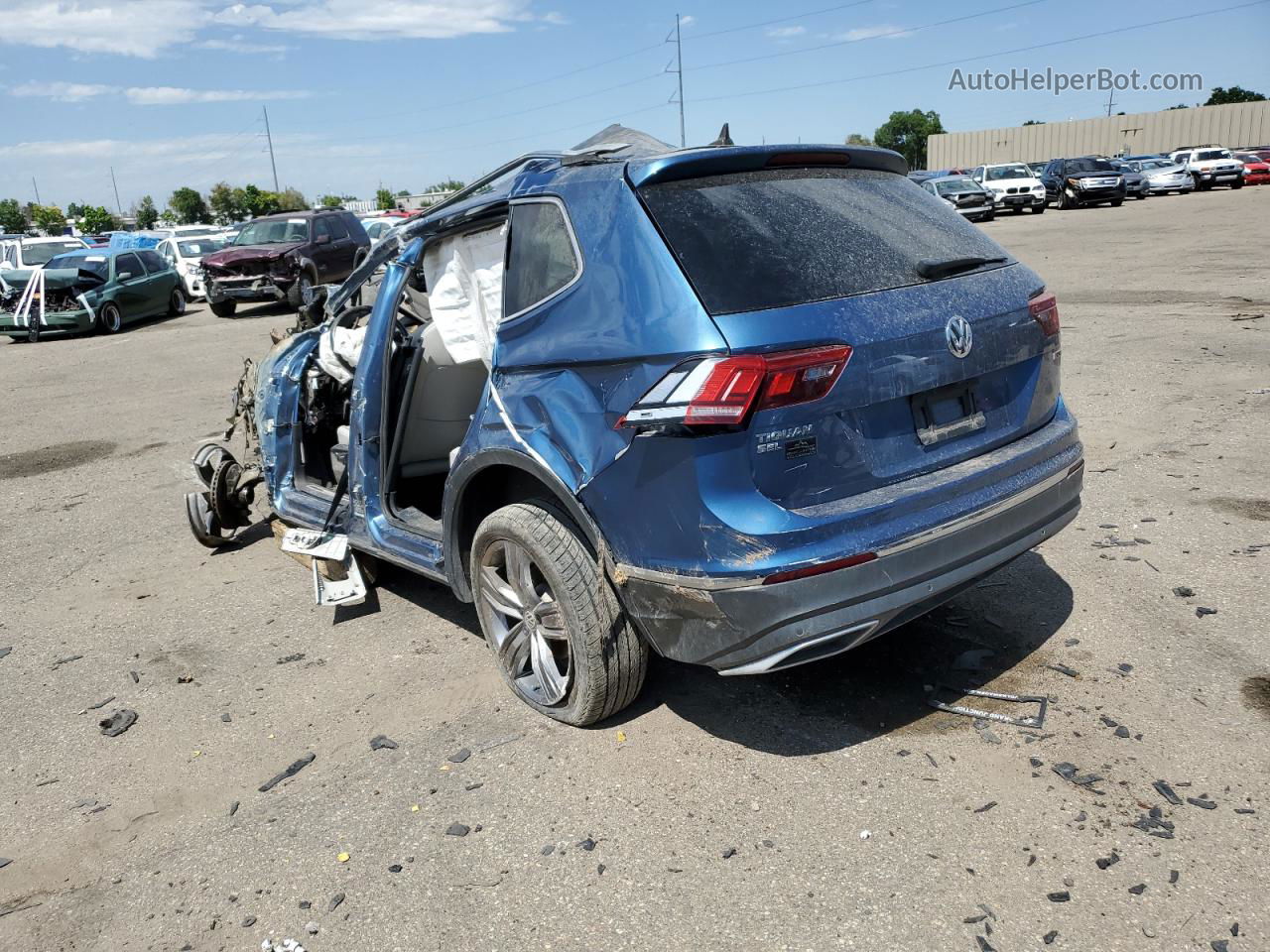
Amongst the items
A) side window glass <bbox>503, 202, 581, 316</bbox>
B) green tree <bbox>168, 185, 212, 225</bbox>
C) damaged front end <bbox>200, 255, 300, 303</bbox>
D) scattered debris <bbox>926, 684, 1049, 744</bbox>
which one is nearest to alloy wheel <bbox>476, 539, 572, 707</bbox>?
side window glass <bbox>503, 202, 581, 316</bbox>

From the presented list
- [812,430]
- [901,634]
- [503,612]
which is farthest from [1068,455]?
[503,612]

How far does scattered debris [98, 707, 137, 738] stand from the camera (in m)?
3.98

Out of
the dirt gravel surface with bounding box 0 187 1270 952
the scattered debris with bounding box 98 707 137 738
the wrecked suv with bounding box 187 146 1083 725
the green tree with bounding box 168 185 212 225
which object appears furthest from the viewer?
the green tree with bounding box 168 185 212 225

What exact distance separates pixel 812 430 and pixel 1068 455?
1331 millimetres

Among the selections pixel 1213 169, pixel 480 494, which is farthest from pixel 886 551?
pixel 1213 169

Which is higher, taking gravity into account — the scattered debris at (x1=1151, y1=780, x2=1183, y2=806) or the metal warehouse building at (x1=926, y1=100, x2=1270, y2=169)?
the metal warehouse building at (x1=926, y1=100, x2=1270, y2=169)

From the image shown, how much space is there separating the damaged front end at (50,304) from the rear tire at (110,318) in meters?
0.19

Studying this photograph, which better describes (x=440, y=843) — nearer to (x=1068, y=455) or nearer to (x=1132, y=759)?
(x=1132, y=759)

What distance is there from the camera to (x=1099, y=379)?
27.1ft

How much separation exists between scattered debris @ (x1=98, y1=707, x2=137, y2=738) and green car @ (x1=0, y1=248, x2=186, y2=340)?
17.5m

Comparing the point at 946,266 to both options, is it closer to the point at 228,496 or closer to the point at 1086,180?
the point at 228,496

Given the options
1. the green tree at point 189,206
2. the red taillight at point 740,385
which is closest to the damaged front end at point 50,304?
the red taillight at point 740,385

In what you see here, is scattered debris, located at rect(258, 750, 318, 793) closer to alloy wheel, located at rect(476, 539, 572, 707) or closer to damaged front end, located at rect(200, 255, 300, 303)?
alloy wheel, located at rect(476, 539, 572, 707)

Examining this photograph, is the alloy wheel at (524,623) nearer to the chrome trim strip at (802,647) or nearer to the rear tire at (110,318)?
the chrome trim strip at (802,647)
